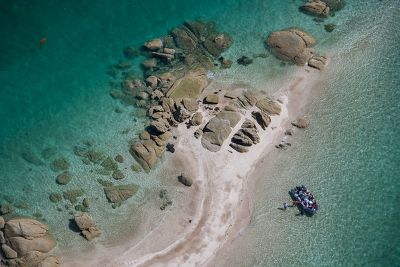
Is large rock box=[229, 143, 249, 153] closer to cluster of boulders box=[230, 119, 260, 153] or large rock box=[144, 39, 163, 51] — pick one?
cluster of boulders box=[230, 119, 260, 153]

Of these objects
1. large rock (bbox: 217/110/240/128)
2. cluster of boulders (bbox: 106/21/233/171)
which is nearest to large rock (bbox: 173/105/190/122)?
cluster of boulders (bbox: 106/21/233/171)

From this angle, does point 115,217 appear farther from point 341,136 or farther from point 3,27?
point 3,27

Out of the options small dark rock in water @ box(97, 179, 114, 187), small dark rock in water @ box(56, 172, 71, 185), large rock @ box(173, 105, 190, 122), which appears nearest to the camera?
small dark rock in water @ box(97, 179, 114, 187)

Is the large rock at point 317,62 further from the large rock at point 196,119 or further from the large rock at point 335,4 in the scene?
the large rock at point 196,119

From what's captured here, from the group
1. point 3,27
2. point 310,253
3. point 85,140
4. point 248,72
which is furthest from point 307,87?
point 3,27

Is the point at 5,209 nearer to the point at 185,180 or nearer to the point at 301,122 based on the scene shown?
the point at 185,180

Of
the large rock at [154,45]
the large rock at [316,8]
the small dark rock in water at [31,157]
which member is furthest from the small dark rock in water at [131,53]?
the large rock at [316,8]
